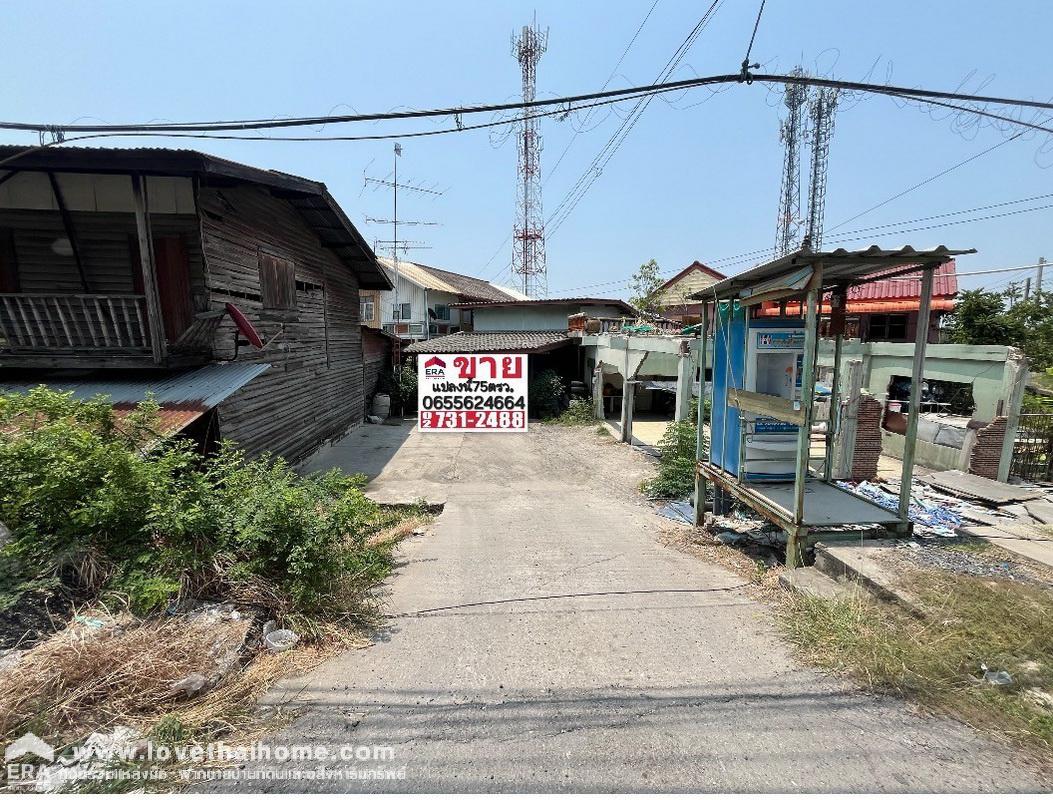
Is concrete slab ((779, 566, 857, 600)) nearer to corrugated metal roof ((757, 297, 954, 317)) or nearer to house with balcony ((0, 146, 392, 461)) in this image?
house with balcony ((0, 146, 392, 461))

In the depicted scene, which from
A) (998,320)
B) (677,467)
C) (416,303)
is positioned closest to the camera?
(677,467)

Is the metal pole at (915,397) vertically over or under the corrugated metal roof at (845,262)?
under

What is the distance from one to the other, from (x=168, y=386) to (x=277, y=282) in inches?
135

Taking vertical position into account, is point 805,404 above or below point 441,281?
below

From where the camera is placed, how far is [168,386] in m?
5.72

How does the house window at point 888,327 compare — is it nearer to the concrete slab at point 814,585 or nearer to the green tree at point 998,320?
the green tree at point 998,320

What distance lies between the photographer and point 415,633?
3295 mm

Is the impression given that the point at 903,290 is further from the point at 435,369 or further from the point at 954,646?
the point at 954,646

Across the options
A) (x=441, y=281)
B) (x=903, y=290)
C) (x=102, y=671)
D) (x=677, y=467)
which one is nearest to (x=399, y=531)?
(x=102, y=671)

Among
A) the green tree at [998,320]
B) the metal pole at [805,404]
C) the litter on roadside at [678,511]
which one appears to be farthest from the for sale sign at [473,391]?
the green tree at [998,320]

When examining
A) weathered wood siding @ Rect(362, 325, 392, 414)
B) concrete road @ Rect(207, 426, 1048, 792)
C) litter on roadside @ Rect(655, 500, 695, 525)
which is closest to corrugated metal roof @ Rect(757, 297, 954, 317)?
litter on roadside @ Rect(655, 500, 695, 525)

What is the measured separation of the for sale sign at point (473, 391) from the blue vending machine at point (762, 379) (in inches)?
119

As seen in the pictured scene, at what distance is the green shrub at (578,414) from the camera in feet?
51.6

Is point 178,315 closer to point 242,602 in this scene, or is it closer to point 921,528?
point 242,602
